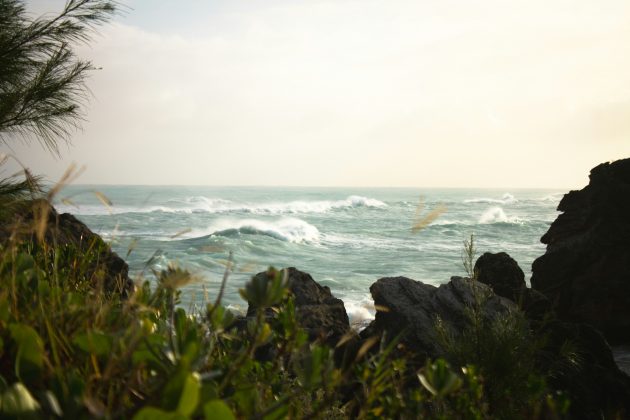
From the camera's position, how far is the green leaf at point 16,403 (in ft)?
2.76

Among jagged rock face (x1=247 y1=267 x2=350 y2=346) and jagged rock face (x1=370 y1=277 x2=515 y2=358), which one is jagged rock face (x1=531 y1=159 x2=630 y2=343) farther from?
jagged rock face (x1=247 y1=267 x2=350 y2=346)

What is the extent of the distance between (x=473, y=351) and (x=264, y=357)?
75.0 inches

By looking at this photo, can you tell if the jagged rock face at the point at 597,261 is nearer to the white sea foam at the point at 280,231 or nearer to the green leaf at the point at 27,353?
the green leaf at the point at 27,353

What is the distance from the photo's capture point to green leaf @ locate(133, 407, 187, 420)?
2.57ft

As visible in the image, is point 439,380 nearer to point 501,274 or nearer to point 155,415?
point 155,415

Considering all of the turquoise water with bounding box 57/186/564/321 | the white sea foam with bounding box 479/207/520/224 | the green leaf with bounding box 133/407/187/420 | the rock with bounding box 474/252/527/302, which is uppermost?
the green leaf with bounding box 133/407/187/420

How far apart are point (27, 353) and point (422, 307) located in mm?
5373

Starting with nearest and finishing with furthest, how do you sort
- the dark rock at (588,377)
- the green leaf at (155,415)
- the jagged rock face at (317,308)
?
1. the green leaf at (155,415)
2. the dark rock at (588,377)
3. the jagged rock face at (317,308)

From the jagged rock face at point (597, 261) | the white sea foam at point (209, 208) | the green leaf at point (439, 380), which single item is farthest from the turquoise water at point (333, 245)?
the green leaf at point (439, 380)

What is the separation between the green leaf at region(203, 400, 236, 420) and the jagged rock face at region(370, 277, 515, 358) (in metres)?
4.88

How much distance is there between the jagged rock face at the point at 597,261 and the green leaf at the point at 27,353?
852 centimetres

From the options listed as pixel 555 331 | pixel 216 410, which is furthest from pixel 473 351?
pixel 216 410

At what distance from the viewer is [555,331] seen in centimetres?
600

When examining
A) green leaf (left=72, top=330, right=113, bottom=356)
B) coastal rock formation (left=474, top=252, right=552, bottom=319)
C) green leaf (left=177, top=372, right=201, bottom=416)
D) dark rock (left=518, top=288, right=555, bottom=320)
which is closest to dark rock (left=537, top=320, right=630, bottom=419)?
dark rock (left=518, top=288, right=555, bottom=320)
